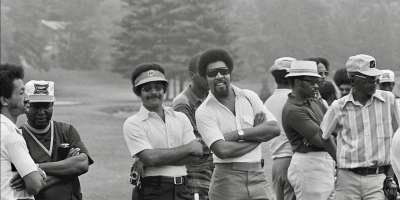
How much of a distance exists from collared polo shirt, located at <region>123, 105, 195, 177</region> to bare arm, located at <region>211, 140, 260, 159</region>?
214 millimetres

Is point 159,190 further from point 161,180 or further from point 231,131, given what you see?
point 231,131

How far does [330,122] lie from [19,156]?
2.91 metres

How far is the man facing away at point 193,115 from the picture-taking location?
21.7 ft

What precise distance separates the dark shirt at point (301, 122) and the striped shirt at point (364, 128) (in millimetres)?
169

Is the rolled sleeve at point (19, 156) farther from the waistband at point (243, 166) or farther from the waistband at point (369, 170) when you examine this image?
the waistband at point (369, 170)

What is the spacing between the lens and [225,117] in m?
5.96

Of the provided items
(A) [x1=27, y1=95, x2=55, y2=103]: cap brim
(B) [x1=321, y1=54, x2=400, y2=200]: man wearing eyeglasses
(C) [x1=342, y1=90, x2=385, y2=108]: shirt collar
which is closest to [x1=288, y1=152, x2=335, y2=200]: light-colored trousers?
(B) [x1=321, y1=54, x2=400, y2=200]: man wearing eyeglasses

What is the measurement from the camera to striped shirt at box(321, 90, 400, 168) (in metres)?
6.05

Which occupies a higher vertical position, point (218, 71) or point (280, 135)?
point (218, 71)

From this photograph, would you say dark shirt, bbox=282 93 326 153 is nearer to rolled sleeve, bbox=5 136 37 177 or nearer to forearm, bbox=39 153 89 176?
forearm, bbox=39 153 89 176

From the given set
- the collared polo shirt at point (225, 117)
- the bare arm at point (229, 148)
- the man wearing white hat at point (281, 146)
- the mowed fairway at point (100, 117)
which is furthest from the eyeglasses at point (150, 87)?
the man wearing white hat at point (281, 146)

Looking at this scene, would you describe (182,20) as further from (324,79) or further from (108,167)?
(324,79)

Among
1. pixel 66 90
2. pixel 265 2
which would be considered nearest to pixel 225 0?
pixel 265 2

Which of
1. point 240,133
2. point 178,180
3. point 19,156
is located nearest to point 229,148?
point 240,133
